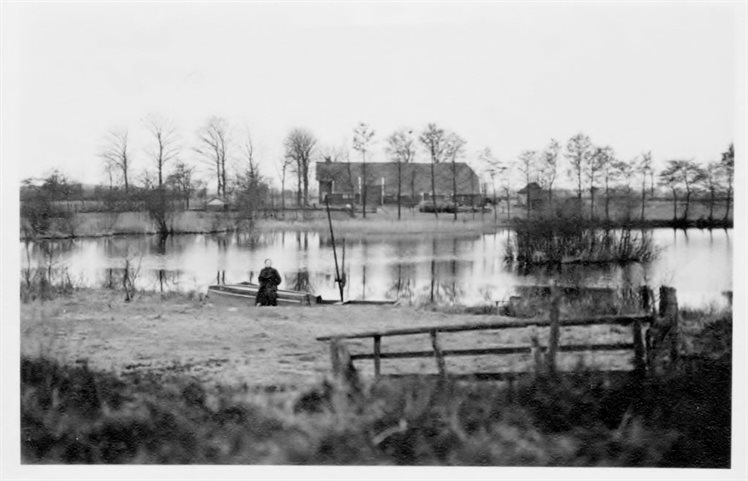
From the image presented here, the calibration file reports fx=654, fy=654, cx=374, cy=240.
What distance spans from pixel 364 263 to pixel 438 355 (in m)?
0.98

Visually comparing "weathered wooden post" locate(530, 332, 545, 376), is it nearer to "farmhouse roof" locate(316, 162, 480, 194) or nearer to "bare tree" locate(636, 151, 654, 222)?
"farmhouse roof" locate(316, 162, 480, 194)

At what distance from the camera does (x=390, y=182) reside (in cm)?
471

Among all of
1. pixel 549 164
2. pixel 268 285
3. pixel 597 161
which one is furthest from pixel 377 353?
pixel 597 161

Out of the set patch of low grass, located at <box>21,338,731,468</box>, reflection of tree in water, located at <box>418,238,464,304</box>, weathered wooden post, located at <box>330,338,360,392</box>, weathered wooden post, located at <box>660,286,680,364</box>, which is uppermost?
reflection of tree in water, located at <box>418,238,464,304</box>

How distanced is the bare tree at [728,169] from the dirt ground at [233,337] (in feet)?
3.61

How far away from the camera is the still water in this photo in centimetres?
440

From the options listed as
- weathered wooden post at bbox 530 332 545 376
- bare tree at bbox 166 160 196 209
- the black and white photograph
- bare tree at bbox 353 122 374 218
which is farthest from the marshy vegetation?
bare tree at bbox 166 160 196 209

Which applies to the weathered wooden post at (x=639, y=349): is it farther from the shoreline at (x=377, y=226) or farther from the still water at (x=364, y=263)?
the shoreline at (x=377, y=226)

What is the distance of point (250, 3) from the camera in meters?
4.32

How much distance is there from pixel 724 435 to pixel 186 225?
12.6 ft

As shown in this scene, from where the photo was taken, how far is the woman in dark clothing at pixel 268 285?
14.9 ft

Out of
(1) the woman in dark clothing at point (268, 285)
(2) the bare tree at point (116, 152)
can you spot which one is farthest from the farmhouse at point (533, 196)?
(2) the bare tree at point (116, 152)

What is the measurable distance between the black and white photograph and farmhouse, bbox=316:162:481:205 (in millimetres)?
18

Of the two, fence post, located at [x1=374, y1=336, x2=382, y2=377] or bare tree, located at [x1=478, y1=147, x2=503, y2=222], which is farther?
bare tree, located at [x1=478, y1=147, x2=503, y2=222]
